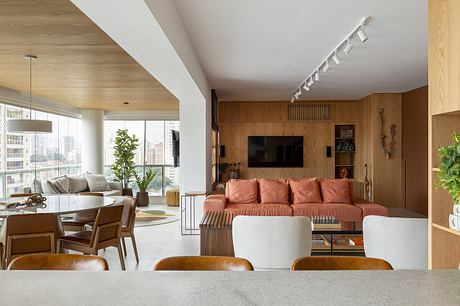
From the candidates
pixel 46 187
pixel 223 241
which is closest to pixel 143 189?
pixel 46 187

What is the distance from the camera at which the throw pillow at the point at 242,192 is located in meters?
6.16

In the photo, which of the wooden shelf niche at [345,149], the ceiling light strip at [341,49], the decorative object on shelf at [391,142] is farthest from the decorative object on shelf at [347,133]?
the ceiling light strip at [341,49]

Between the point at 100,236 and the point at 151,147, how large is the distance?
704 centimetres

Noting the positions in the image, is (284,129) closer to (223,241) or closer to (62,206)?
(223,241)

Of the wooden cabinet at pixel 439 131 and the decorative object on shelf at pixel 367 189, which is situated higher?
the wooden cabinet at pixel 439 131

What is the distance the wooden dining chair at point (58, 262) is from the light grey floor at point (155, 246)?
2.75 meters

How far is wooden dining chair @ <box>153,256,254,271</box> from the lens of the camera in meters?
1.61

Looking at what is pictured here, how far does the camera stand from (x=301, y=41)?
460 cm

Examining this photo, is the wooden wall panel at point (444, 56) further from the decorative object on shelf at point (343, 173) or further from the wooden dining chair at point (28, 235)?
the decorative object on shelf at point (343, 173)

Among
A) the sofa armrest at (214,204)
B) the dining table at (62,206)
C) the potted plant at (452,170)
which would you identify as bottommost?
the sofa armrest at (214,204)

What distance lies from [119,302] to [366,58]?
16.9 feet

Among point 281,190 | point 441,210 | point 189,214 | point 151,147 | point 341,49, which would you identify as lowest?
point 189,214

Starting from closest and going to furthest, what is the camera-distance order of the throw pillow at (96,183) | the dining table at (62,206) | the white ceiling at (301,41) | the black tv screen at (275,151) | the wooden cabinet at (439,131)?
1. the wooden cabinet at (439,131)
2. the white ceiling at (301,41)
3. the dining table at (62,206)
4. the throw pillow at (96,183)
5. the black tv screen at (275,151)

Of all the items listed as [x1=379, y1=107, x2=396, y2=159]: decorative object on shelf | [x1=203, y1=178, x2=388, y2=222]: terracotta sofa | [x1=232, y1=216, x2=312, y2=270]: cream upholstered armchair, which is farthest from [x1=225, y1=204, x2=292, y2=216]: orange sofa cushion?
[x1=379, y1=107, x2=396, y2=159]: decorative object on shelf
